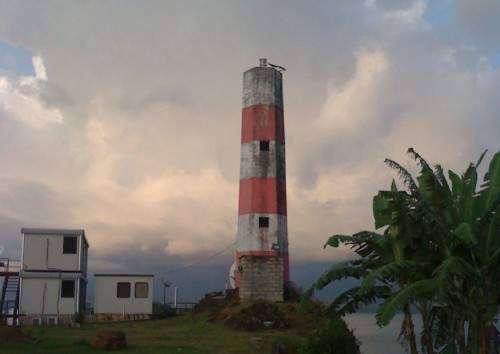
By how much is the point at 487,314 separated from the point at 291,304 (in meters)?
20.3

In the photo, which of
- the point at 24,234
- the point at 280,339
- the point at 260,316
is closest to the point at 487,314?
the point at 280,339

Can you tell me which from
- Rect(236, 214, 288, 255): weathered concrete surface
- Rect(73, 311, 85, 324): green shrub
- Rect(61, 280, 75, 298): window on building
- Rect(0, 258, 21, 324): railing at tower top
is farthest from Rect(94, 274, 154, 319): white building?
Rect(236, 214, 288, 255): weathered concrete surface

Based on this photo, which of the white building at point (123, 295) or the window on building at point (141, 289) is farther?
the window on building at point (141, 289)

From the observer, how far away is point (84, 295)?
4503 cm

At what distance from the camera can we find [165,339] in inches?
1153

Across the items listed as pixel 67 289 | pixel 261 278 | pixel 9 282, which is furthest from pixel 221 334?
pixel 9 282

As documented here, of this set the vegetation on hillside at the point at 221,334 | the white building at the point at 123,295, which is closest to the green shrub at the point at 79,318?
the vegetation on hillside at the point at 221,334

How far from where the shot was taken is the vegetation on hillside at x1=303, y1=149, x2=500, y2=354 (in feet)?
62.3

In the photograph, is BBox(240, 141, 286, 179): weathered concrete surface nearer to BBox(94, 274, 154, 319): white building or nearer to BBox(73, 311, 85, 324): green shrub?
BBox(94, 274, 154, 319): white building

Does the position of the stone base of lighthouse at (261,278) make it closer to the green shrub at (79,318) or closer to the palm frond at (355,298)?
the green shrub at (79,318)

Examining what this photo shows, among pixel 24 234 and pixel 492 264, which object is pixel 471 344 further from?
pixel 24 234

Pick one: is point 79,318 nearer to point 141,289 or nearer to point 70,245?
point 70,245

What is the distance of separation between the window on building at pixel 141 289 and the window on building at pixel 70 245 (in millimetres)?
4915

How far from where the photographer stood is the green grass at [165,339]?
2467cm
